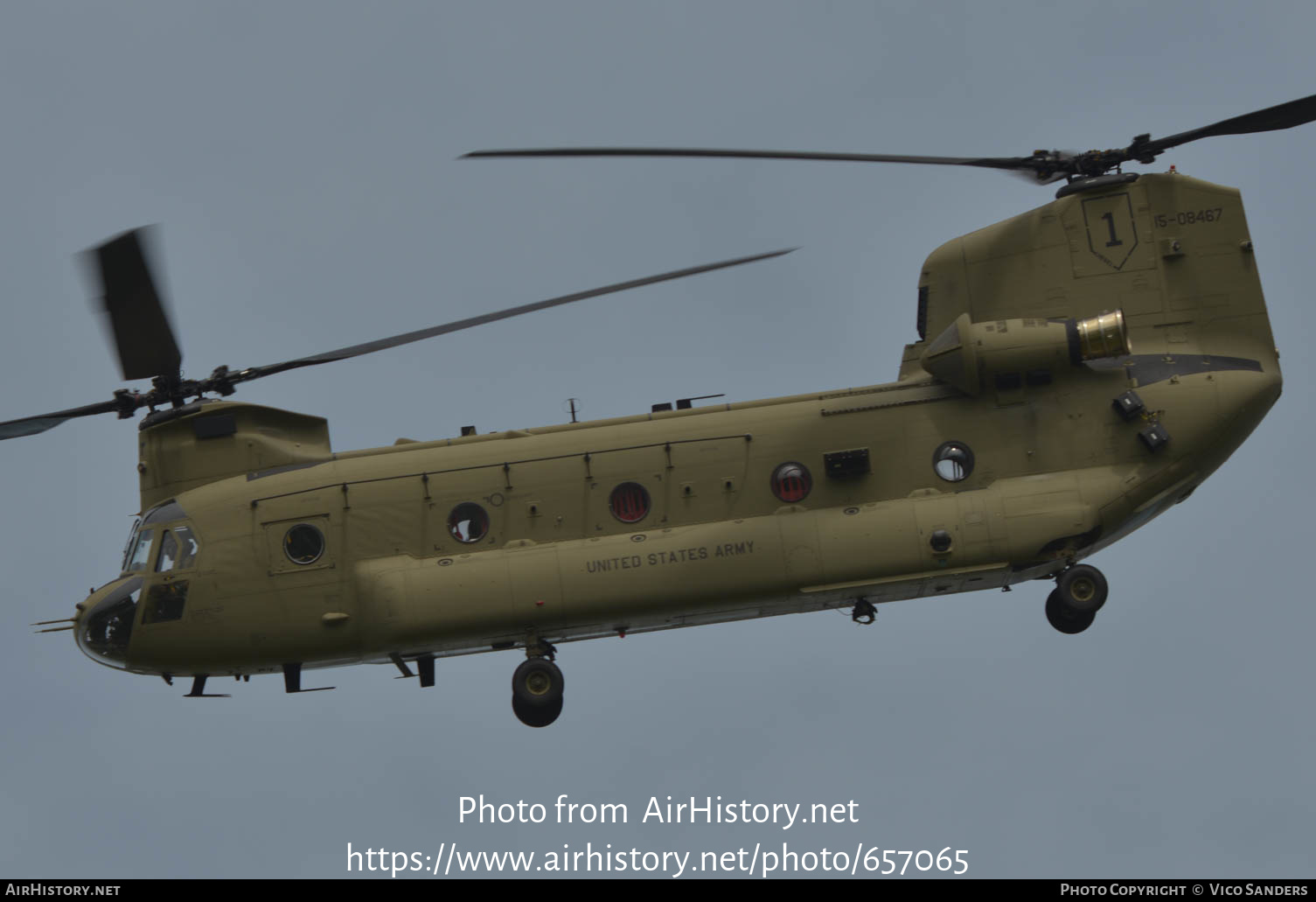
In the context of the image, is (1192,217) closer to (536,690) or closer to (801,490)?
(801,490)

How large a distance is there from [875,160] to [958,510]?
17.0ft

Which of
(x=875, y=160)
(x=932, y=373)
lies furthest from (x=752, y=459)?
(x=875, y=160)

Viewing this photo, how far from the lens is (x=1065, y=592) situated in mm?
24562

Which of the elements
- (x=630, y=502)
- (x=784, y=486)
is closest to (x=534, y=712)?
(x=630, y=502)

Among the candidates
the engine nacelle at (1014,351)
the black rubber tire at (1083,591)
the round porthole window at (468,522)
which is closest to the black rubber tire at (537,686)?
the round porthole window at (468,522)

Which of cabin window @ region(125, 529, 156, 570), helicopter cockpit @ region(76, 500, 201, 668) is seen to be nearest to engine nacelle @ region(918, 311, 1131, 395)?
helicopter cockpit @ region(76, 500, 201, 668)

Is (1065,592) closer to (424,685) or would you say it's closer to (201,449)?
(424,685)

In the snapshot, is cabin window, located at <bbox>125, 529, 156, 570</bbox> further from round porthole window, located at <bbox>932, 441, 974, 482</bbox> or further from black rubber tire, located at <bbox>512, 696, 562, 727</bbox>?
round porthole window, located at <bbox>932, 441, 974, 482</bbox>

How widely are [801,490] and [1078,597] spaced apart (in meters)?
4.34

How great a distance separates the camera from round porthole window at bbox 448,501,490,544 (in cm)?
2538

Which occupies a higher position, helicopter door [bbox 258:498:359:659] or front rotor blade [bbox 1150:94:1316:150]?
front rotor blade [bbox 1150:94:1316:150]

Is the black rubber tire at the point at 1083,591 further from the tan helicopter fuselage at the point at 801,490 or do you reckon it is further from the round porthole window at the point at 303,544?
the round porthole window at the point at 303,544

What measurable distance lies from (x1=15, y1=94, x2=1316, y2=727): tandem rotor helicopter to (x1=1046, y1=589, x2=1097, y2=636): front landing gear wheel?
0.15 ft

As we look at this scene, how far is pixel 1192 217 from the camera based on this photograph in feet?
83.2
